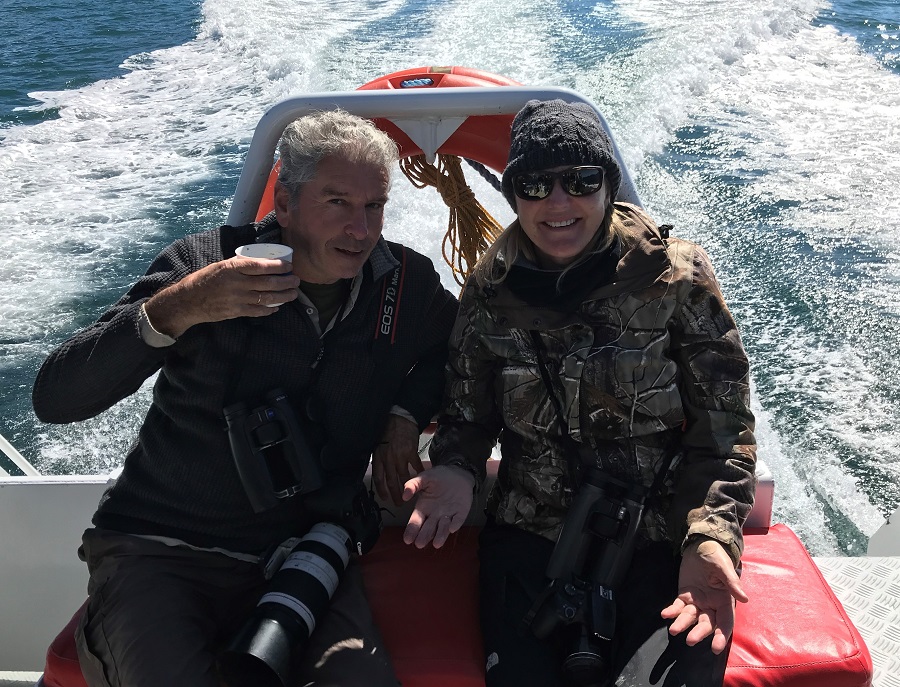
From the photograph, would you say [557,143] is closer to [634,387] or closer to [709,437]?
[634,387]

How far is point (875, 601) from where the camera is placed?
6.62 feet

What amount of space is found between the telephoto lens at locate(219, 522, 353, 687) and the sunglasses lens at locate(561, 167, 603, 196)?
2.50 feet

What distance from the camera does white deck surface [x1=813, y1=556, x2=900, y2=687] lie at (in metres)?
1.88

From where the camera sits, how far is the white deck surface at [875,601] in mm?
1884

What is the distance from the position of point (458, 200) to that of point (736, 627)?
1351mm

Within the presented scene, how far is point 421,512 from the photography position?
1.52m

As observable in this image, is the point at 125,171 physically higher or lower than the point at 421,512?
lower

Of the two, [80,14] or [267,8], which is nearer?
[267,8]

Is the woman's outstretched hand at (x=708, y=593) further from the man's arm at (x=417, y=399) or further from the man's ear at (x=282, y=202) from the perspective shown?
the man's ear at (x=282, y=202)

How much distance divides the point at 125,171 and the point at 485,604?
203 inches

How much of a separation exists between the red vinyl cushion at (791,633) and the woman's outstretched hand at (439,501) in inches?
21.5

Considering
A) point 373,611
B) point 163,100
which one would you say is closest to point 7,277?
point 163,100

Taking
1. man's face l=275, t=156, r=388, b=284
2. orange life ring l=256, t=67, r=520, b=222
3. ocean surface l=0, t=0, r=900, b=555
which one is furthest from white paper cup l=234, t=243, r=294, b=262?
ocean surface l=0, t=0, r=900, b=555

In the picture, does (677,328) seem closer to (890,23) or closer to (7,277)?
(7,277)
